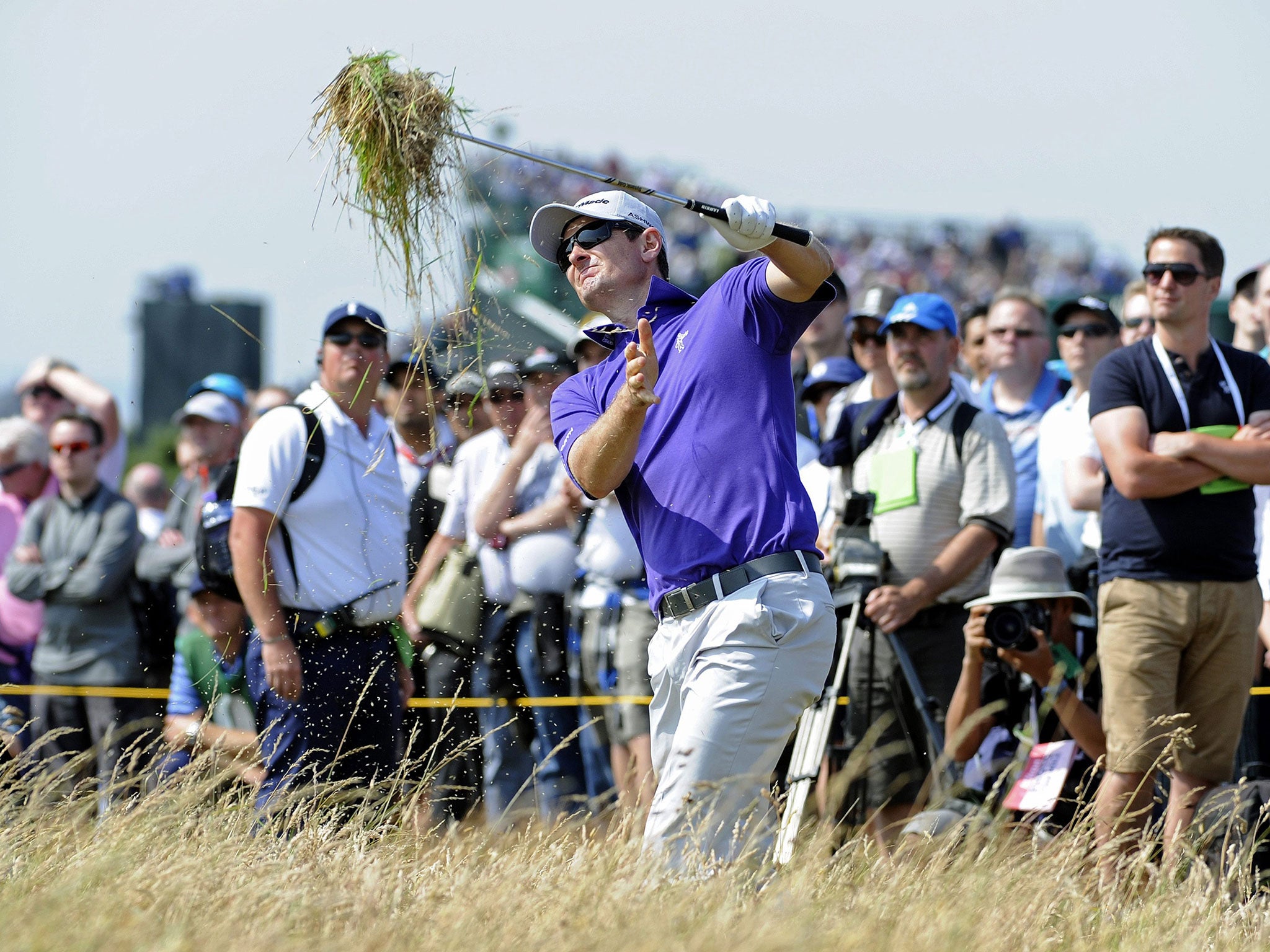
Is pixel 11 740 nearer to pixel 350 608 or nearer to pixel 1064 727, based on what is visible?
pixel 350 608

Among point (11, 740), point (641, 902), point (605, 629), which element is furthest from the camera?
point (605, 629)

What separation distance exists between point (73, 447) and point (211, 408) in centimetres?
85

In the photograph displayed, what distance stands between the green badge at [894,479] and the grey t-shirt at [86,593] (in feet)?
13.2

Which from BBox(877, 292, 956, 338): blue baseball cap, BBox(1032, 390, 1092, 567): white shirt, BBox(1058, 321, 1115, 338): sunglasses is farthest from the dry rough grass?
BBox(1058, 321, 1115, 338): sunglasses

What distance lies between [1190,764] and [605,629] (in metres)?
2.79

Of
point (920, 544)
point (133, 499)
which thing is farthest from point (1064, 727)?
point (133, 499)

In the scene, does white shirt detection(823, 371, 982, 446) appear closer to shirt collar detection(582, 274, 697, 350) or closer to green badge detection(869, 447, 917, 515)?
green badge detection(869, 447, 917, 515)

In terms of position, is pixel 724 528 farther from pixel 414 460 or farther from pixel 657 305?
pixel 414 460

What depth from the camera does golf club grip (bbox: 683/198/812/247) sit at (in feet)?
13.5

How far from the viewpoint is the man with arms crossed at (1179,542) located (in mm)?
5590

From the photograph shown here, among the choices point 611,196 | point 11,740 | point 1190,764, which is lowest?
point 1190,764

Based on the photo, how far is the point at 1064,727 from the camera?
5832 millimetres

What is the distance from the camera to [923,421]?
670 centimetres

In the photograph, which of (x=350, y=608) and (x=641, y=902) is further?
(x=350, y=608)
